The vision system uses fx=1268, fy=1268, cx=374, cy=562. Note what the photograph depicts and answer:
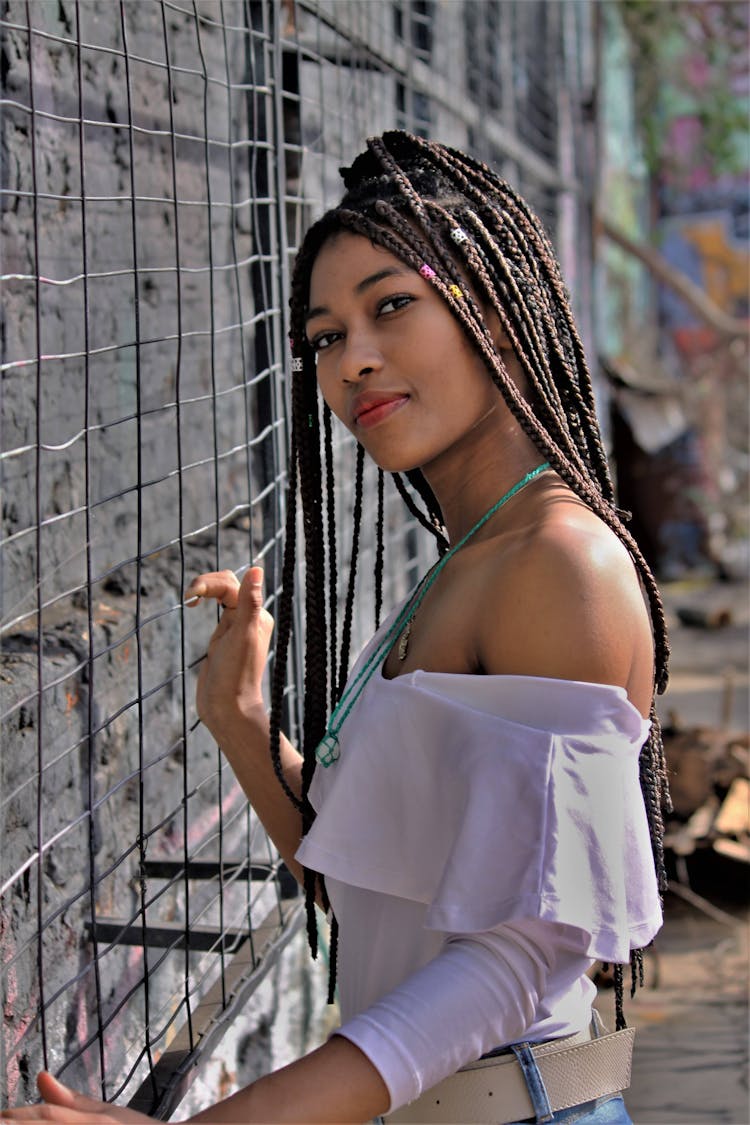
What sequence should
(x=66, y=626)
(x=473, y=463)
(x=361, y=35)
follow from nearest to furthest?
(x=473, y=463) < (x=66, y=626) < (x=361, y=35)

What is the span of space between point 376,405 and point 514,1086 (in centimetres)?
82

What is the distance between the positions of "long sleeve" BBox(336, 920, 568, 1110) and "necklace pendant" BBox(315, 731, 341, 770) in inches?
13.3

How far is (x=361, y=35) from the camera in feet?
10.9

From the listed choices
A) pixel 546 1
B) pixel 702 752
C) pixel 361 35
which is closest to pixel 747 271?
pixel 546 1

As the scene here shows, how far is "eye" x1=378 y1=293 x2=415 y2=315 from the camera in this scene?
1.58m

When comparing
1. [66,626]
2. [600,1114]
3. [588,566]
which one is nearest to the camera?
[588,566]

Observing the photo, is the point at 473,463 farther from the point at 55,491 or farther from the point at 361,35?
the point at 361,35

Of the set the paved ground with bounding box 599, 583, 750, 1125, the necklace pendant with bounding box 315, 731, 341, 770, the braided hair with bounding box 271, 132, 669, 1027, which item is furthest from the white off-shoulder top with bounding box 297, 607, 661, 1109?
the paved ground with bounding box 599, 583, 750, 1125

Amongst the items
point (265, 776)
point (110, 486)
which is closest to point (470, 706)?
point (265, 776)

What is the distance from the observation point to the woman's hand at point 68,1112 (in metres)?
1.17

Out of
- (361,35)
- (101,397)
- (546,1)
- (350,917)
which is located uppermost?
(546,1)

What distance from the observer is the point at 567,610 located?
4.40ft

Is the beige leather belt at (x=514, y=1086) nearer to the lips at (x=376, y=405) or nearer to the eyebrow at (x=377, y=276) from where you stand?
the lips at (x=376, y=405)

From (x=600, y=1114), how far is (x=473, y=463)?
0.80 meters
